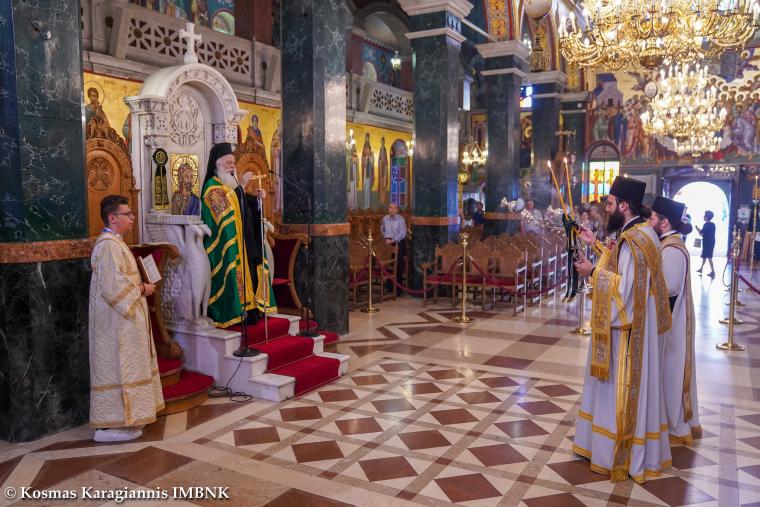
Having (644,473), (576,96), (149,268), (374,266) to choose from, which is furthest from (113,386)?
(576,96)

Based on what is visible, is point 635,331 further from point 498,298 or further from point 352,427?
point 498,298

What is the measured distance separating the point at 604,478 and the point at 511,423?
1058 mm

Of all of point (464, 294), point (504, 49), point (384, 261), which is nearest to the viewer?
point (464, 294)

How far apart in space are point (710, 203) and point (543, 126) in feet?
25.4

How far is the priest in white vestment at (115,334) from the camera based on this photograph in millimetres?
4441

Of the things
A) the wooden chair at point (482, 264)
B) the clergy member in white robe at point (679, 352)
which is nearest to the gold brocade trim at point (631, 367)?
the clergy member in white robe at point (679, 352)

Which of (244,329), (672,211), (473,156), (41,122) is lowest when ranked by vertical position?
(244,329)

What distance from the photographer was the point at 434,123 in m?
11.4

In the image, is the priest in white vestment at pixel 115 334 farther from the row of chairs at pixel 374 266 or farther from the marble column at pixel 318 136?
the row of chairs at pixel 374 266

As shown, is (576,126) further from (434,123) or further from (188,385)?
(188,385)

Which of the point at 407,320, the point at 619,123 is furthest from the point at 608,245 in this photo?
the point at 619,123

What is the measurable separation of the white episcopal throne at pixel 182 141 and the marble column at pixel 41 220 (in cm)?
105

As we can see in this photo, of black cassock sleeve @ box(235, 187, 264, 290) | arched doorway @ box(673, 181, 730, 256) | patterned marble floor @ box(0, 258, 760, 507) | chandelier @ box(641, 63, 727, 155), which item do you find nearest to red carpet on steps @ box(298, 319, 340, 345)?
patterned marble floor @ box(0, 258, 760, 507)

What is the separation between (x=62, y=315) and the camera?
4.68 metres
